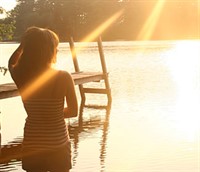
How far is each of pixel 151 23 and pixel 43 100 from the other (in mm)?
145110

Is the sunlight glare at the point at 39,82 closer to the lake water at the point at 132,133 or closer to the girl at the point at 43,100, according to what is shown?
the girl at the point at 43,100

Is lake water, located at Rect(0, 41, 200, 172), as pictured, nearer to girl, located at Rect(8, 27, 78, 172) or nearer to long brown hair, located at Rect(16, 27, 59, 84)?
girl, located at Rect(8, 27, 78, 172)

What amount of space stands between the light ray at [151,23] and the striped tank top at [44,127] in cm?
13342

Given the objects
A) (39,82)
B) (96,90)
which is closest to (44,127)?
(39,82)

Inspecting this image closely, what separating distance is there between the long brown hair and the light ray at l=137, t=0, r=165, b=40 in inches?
5252

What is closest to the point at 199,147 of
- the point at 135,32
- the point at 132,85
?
the point at 132,85

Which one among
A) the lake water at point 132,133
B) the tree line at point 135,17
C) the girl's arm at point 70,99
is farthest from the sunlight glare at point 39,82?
the tree line at point 135,17

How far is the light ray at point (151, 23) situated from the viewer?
140m

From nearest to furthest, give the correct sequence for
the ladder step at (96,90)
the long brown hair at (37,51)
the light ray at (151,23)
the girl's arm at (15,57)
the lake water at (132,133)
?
the long brown hair at (37,51)
the girl's arm at (15,57)
the lake water at (132,133)
the ladder step at (96,90)
the light ray at (151,23)

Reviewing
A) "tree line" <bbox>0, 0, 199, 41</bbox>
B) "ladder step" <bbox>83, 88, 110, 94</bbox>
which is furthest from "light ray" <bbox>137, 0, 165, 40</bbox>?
"ladder step" <bbox>83, 88, 110, 94</bbox>

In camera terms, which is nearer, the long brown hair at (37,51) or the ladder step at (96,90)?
the long brown hair at (37,51)

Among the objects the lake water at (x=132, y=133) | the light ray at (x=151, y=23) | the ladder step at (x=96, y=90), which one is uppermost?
the light ray at (x=151, y=23)

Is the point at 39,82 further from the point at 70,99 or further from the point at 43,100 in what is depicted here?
the point at 70,99

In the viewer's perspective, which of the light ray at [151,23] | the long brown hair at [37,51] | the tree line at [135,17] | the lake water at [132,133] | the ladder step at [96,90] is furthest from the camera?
the light ray at [151,23]
